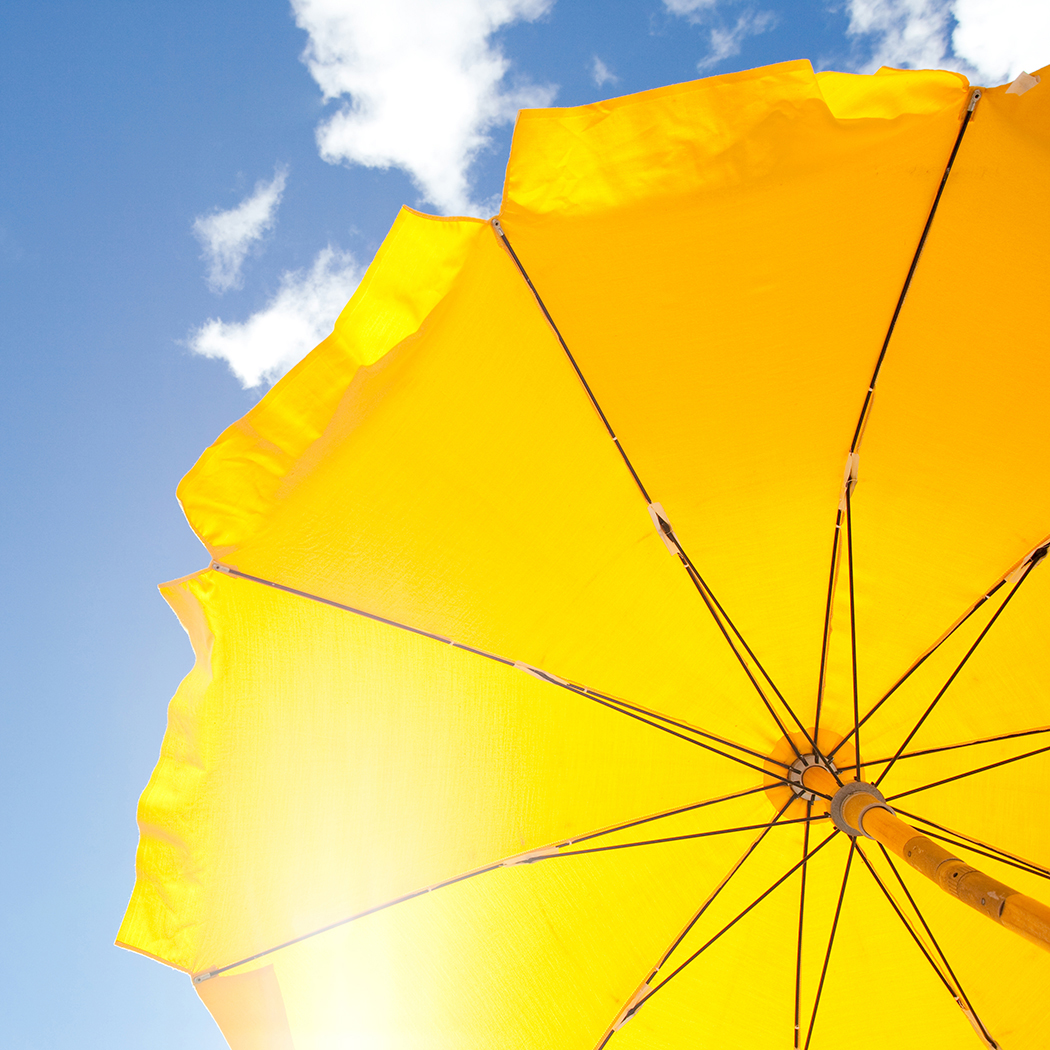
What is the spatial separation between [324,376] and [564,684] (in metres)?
1.37

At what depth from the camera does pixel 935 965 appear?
2748 mm

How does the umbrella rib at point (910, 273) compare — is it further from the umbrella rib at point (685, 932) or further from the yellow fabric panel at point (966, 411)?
the umbrella rib at point (685, 932)

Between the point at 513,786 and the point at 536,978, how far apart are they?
70cm

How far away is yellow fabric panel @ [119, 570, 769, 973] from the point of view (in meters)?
2.46

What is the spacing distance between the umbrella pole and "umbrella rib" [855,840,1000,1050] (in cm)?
31

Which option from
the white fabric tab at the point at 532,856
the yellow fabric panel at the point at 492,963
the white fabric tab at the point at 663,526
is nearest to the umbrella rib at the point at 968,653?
the yellow fabric panel at the point at 492,963

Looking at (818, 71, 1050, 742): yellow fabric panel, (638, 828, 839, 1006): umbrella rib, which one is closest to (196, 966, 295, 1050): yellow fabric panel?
(638, 828, 839, 1006): umbrella rib

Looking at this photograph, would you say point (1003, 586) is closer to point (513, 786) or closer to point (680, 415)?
point (680, 415)

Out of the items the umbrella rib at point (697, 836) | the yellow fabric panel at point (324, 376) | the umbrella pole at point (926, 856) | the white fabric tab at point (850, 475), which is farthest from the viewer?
the umbrella rib at point (697, 836)

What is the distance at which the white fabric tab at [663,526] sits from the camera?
97.1 inches

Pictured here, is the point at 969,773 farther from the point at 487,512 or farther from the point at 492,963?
the point at 487,512

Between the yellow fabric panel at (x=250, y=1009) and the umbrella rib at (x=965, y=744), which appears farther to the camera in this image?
the umbrella rib at (x=965, y=744)

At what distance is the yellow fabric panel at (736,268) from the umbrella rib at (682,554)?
3 centimetres

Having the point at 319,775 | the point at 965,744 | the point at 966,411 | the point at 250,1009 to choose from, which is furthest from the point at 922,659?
the point at 250,1009
